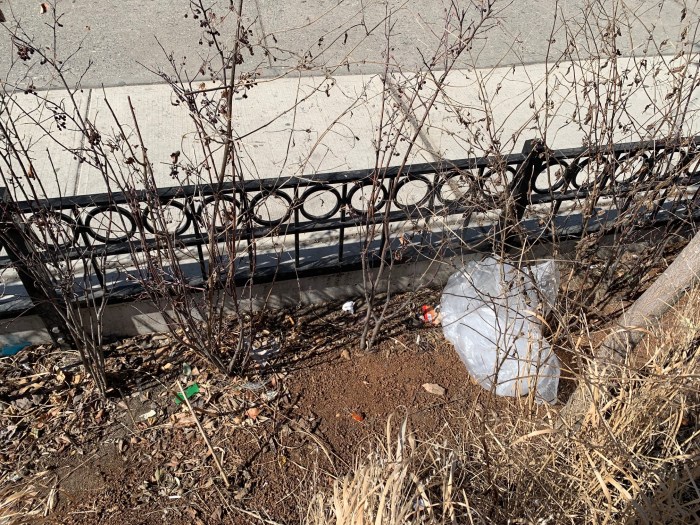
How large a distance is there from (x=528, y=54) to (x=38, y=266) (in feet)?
15.1

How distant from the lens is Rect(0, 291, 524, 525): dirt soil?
2.53 meters

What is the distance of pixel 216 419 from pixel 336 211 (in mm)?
1158

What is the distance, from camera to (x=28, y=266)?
2.45 m

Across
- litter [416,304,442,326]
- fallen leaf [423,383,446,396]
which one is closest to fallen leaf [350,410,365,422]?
fallen leaf [423,383,446,396]

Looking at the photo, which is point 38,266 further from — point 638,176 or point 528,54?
point 528,54

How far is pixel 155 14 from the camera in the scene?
5.63m

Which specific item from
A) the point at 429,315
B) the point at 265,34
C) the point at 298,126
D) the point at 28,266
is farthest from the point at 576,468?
the point at 265,34

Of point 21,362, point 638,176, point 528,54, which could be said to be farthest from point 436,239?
point 528,54

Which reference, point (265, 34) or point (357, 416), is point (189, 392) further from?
point (265, 34)

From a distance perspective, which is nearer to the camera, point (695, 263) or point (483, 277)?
point (695, 263)

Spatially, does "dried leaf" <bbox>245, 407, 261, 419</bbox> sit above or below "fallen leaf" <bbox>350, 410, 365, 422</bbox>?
above

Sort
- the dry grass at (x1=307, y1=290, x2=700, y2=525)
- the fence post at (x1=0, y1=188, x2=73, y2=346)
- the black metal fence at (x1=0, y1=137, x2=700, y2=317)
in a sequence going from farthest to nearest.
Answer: the black metal fence at (x1=0, y1=137, x2=700, y2=317)
the fence post at (x1=0, y1=188, x2=73, y2=346)
the dry grass at (x1=307, y1=290, x2=700, y2=525)

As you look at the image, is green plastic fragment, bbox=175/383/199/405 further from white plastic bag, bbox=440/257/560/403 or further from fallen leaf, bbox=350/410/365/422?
white plastic bag, bbox=440/257/560/403

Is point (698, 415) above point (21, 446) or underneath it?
above
